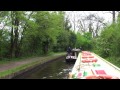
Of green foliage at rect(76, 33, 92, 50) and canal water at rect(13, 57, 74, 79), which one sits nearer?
canal water at rect(13, 57, 74, 79)

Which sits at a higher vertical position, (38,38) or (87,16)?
(87,16)

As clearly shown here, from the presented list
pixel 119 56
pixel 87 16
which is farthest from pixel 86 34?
pixel 119 56

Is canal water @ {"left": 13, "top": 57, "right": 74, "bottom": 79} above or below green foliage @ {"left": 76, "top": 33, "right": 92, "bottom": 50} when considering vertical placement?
below

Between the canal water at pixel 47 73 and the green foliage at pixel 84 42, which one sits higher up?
the green foliage at pixel 84 42

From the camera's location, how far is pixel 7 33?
2069cm

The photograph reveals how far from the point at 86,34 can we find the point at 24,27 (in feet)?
98.5

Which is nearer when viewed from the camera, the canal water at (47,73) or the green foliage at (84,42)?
the canal water at (47,73)

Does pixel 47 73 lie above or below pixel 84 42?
below

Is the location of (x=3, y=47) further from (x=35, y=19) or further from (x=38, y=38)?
(x=38, y=38)

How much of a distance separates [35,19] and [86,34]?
91.3 ft

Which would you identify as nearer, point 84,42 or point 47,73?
point 47,73
